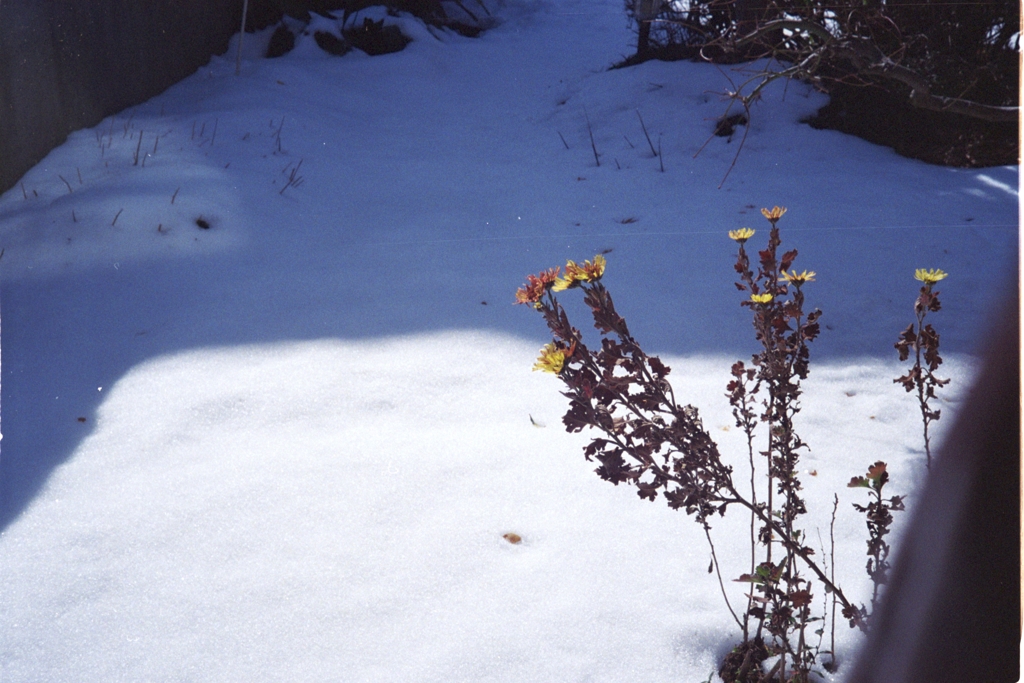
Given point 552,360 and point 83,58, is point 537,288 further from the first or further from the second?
point 83,58

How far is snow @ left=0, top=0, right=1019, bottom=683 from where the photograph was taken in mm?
1466

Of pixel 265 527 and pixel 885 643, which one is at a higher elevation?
pixel 885 643

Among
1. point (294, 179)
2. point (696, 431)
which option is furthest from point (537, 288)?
point (294, 179)

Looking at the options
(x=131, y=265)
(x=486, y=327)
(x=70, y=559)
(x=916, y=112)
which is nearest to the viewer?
(x=70, y=559)

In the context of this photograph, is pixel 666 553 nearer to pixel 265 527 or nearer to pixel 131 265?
pixel 265 527

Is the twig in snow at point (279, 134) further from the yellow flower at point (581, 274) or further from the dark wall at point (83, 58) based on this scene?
the yellow flower at point (581, 274)

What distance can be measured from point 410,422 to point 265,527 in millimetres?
554

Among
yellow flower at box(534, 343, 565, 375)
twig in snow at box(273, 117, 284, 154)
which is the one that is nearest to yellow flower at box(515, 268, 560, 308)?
yellow flower at box(534, 343, 565, 375)

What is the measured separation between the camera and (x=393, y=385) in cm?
235

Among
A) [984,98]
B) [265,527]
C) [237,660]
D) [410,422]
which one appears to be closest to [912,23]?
[984,98]

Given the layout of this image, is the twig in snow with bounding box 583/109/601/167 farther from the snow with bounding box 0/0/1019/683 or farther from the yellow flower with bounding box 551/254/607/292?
the yellow flower with bounding box 551/254/607/292

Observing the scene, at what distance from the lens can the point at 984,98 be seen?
13.0 ft

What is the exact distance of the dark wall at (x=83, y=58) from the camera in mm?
3145

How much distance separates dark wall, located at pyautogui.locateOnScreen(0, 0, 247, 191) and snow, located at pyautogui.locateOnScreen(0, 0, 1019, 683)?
179 millimetres
